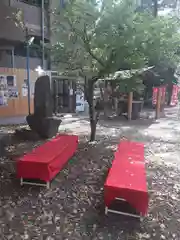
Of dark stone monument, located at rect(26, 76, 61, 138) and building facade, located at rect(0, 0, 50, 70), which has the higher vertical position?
building facade, located at rect(0, 0, 50, 70)

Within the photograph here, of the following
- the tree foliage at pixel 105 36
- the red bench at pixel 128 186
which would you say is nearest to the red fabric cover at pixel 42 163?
the red bench at pixel 128 186

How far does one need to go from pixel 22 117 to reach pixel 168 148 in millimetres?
6458

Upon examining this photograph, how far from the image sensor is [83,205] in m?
3.44

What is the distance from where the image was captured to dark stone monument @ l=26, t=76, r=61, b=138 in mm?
6980

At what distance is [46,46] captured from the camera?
6.33 metres

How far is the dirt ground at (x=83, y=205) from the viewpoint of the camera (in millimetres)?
2834

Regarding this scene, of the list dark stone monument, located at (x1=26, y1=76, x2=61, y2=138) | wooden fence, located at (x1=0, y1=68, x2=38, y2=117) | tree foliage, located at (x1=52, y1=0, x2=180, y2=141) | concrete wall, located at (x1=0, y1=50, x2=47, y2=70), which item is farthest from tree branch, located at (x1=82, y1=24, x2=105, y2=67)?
concrete wall, located at (x1=0, y1=50, x2=47, y2=70)

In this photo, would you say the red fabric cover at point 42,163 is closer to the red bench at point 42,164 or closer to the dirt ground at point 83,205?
the red bench at point 42,164

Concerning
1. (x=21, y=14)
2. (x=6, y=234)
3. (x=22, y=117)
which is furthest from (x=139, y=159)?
(x=21, y=14)

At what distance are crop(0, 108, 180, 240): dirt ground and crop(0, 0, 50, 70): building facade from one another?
7.56m

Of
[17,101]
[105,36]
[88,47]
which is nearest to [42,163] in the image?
[105,36]

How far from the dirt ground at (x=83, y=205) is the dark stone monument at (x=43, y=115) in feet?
4.52

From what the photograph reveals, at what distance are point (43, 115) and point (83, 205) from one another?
4.23 m

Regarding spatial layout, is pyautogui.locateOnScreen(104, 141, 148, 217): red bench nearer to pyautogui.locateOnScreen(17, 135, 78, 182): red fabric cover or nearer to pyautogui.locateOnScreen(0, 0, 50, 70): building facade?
pyautogui.locateOnScreen(17, 135, 78, 182): red fabric cover
